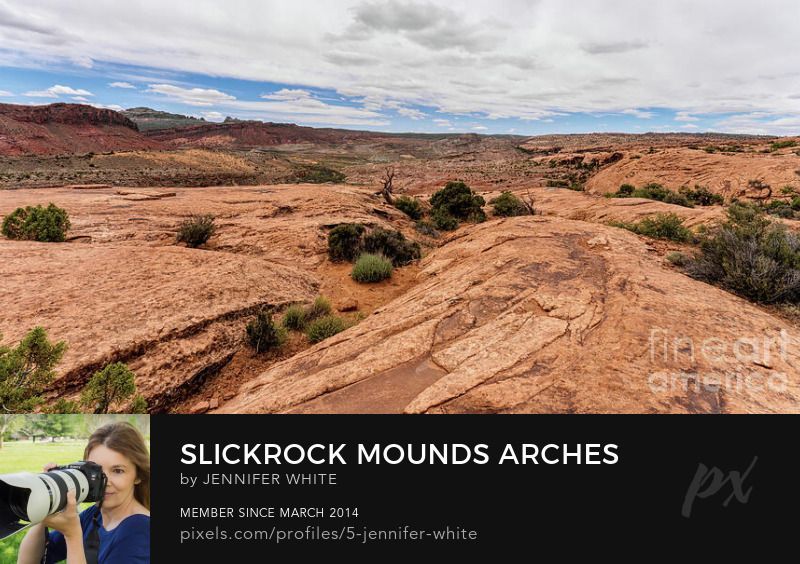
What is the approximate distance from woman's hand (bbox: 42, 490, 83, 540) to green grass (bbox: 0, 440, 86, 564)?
0.26 metres

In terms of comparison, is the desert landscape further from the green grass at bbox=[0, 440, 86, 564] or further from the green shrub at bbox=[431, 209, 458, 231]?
the green shrub at bbox=[431, 209, 458, 231]

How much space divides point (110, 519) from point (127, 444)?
37 centimetres

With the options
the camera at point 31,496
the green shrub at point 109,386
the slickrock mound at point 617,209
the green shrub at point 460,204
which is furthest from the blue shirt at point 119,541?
the green shrub at point 460,204

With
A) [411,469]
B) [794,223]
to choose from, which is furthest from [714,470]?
[794,223]

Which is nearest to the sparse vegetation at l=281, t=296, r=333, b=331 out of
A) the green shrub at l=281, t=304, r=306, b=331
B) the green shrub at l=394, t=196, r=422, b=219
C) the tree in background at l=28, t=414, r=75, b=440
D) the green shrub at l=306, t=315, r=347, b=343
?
the green shrub at l=281, t=304, r=306, b=331

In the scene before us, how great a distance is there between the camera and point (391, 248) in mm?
11258

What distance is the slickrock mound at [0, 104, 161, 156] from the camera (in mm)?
73562

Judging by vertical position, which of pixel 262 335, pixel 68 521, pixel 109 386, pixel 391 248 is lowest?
pixel 262 335

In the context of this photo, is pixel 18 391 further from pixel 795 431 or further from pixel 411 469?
pixel 795 431

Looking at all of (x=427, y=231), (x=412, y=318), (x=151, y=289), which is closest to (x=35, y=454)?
(x=412, y=318)

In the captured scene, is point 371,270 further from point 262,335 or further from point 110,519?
point 110,519

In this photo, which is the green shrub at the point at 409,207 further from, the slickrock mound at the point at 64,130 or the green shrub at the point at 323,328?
the slickrock mound at the point at 64,130

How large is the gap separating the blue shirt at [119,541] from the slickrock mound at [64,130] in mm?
97001

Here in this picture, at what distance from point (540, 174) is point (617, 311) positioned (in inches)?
1715
